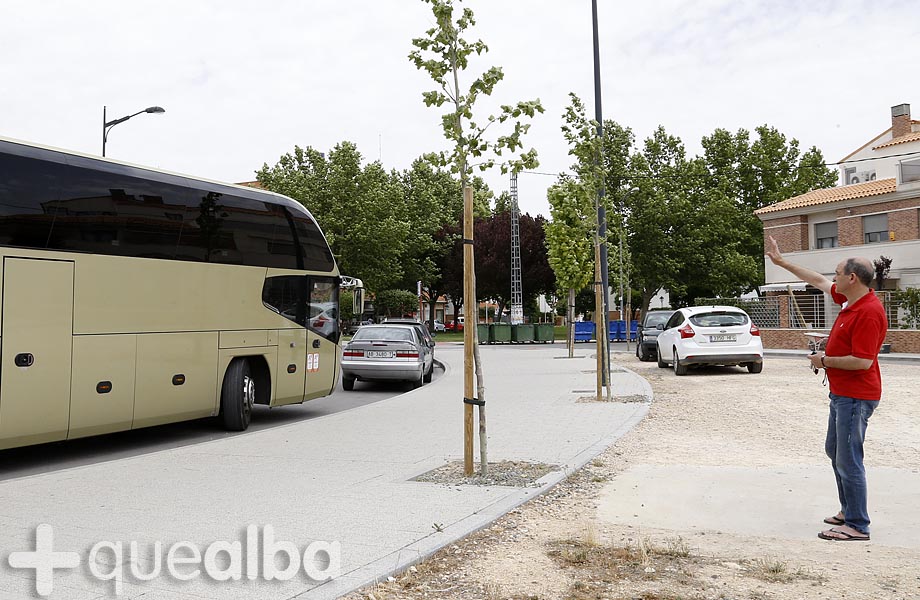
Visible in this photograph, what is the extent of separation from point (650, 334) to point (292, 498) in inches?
853

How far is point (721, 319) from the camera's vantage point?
2020cm

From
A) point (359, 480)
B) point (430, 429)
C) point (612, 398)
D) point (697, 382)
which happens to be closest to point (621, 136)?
point (697, 382)

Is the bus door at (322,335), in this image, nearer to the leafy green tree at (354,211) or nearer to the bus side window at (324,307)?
the bus side window at (324,307)

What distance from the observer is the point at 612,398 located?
48.8 ft

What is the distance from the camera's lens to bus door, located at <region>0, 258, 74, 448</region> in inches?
343

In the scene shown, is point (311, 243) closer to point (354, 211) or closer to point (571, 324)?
point (571, 324)

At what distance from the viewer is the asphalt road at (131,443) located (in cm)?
975

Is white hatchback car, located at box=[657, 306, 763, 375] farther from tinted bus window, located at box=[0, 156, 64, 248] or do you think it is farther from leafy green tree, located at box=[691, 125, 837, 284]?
leafy green tree, located at box=[691, 125, 837, 284]

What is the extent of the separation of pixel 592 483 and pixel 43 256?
20.5ft

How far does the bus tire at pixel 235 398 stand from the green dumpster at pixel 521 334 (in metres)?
36.5

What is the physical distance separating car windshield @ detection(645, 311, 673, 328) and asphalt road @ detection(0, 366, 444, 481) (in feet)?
47.6

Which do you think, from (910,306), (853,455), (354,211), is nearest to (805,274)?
(853,455)

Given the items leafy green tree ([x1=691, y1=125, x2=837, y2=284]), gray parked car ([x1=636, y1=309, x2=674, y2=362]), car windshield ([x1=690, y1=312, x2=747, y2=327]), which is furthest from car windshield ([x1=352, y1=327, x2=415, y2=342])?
leafy green tree ([x1=691, y1=125, x2=837, y2=284])

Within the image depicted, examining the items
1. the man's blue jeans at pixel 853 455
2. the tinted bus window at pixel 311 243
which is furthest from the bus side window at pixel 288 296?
the man's blue jeans at pixel 853 455
